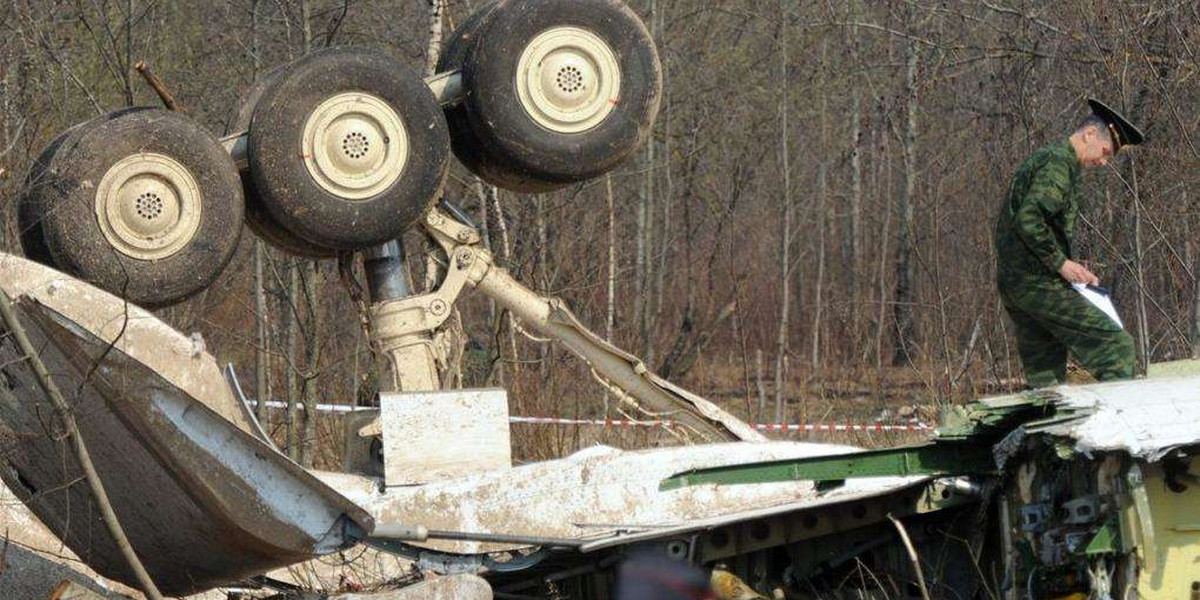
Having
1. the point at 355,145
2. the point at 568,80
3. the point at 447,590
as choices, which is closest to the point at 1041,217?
the point at 568,80

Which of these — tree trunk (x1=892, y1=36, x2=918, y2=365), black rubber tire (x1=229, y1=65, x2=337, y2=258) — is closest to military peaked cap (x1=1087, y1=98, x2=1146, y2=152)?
black rubber tire (x1=229, y1=65, x2=337, y2=258)

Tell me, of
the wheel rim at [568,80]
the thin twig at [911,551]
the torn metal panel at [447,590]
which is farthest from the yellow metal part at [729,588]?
the wheel rim at [568,80]

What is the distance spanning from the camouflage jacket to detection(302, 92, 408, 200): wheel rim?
2.86 m

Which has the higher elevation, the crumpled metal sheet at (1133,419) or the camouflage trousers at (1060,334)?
the camouflage trousers at (1060,334)

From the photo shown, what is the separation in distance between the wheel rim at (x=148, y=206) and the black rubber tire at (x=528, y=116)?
1410 mm

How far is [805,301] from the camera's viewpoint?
82.9ft

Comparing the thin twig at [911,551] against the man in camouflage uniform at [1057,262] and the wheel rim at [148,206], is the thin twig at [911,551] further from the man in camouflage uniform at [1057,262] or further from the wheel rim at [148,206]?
the wheel rim at [148,206]

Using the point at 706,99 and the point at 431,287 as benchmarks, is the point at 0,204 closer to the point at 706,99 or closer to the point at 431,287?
the point at 431,287

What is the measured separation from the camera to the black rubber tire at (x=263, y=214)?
279 inches

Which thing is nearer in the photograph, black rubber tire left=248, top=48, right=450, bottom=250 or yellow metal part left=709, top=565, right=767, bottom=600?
yellow metal part left=709, top=565, right=767, bottom=600

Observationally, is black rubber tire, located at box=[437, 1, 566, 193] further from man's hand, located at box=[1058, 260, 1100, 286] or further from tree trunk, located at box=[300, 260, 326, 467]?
tree trunk, located at box=[300, 260, 326, 467]

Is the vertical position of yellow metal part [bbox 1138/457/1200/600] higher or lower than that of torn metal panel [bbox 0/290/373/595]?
lower

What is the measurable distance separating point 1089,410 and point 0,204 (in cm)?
524

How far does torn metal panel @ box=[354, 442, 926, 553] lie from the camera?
696 centimetres
